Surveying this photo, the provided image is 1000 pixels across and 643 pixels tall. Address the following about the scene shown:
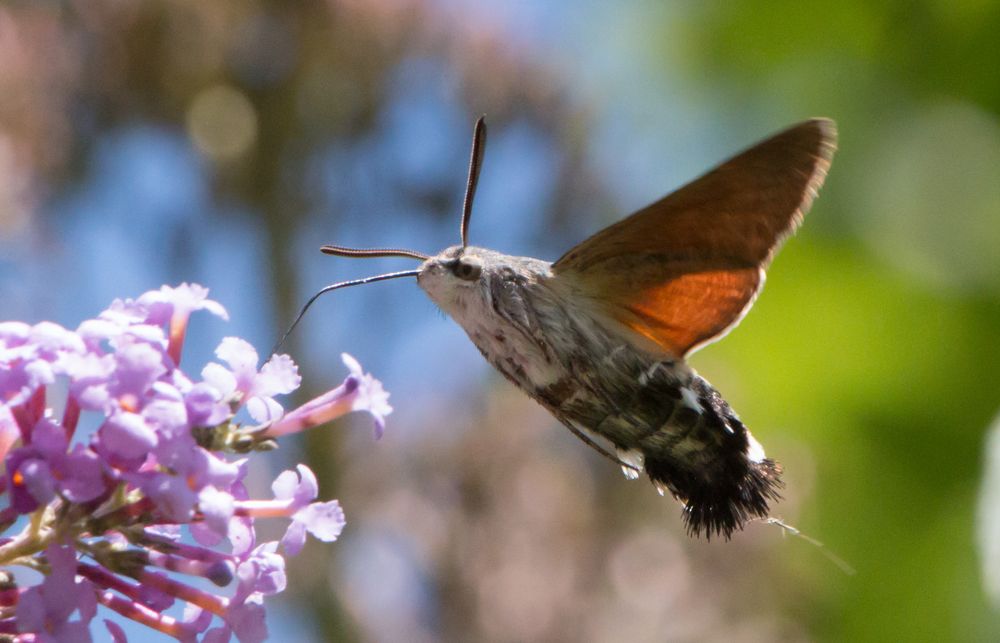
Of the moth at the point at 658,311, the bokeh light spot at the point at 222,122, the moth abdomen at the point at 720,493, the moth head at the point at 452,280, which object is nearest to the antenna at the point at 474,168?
the moth at the point at 658,311

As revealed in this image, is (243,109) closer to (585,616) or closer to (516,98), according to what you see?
(516,98)

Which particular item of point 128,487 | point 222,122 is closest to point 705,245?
point 128,487

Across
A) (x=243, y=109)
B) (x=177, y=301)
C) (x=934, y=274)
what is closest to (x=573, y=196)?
(x=243, y=109)

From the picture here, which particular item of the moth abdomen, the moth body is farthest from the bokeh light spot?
the moth abdomen

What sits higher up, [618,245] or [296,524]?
[618,245]

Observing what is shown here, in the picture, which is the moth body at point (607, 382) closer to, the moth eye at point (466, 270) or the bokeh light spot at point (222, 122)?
the moth eye at point (466, 270)

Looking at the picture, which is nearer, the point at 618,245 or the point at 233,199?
the point at 618,245

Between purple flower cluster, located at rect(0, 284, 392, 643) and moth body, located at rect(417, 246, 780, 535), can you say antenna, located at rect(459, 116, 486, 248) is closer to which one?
moth body, located at rect(417, 246, 780, 535)

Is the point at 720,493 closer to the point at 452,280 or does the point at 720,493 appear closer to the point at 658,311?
the point at 658,311
